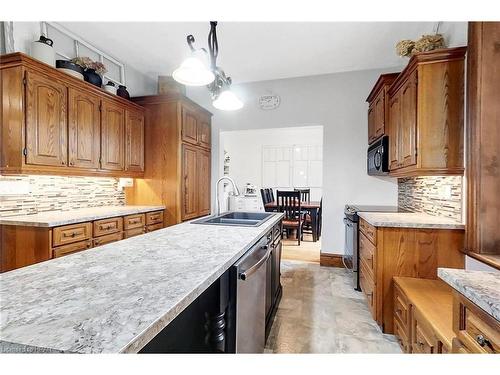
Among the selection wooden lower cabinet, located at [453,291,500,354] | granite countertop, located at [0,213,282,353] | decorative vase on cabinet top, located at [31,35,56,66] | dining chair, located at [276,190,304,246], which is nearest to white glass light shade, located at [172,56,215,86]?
granite countertop, located at [0,213,282,353]

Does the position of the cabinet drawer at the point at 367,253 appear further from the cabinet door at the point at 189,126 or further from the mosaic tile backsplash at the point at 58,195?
the mosaic tile backsplash at the point at 58,195

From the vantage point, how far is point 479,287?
87 cm

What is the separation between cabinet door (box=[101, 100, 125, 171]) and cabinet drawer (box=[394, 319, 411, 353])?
3.15 meters

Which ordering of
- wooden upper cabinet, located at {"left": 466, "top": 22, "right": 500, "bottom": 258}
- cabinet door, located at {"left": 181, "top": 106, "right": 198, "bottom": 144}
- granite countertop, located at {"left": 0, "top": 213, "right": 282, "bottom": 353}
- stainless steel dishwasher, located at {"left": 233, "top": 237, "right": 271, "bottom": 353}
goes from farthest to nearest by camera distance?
cabinet door, located at {"left": 181, "top": 106, "right": 198, "bottom": 144}
wooden upper cabinet, located at {"left": 466, "top": 22, "right": 500, "bottom": 258}
stainless steel dishwasher, located at {"left": 233, "top": 237, "right": 271, "bottom": 353}
granite countertop, located at {"left": 0, "top": 213, "right": 282, "bottom": 353}

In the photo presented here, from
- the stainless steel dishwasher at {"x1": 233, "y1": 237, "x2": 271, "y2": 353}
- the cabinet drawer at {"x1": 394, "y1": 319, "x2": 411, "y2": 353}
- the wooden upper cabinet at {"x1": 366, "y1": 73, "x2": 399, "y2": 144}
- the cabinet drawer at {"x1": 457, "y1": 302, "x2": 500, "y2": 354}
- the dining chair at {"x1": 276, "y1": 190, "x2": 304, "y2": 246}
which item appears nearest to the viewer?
the cabinet drawer at {"x1": 457, "y1": 302, "x2": 500, "y2": 354}

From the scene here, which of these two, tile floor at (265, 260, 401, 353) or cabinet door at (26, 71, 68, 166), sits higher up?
cabinet door at (26, 71, 68, 166)

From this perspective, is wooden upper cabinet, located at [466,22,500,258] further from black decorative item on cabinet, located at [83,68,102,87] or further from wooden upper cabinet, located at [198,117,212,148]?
black decorative item on cabinet, located at [83,68,102,87]

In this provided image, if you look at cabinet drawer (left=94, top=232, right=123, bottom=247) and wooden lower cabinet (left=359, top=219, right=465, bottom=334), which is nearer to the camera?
wooden lower cabinet (left=359, top=219, right=465, bottom=334)

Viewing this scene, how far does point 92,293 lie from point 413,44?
9.47ft

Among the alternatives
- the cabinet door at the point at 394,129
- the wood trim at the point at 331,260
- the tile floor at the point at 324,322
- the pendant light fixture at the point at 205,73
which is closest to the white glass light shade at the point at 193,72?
the pendant light fixture at the point at 205,73

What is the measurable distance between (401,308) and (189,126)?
3114mm

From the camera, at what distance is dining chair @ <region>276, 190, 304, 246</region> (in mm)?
4691

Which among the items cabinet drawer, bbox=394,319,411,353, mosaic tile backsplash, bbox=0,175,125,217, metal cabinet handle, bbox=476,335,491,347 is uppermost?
mosaic tile backsplash, bbox=0,175,125,217

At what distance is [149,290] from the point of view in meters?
0.71
